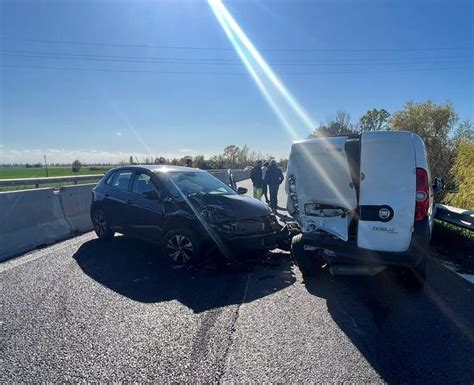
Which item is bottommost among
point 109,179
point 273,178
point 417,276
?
point 417,276

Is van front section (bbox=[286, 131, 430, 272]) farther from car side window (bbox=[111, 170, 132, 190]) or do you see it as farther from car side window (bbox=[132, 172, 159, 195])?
car side window (bbox=[111, 170, 132, 190])

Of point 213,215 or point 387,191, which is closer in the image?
point 387,191

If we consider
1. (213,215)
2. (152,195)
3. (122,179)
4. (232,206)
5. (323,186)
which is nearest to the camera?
(323,186)

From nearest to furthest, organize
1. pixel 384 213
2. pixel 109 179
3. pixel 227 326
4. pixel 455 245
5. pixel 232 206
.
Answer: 1. pixel 227 326
2. pixel 384 213
3. pixel 232 206
4. pixel 455 245
5. pixel 109 179

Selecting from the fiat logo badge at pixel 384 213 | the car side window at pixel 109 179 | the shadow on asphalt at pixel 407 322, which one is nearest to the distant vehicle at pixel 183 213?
the car side window at pixel 109 179

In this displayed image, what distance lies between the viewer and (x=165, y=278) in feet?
16.8

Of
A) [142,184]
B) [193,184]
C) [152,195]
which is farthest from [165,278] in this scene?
[142,184]

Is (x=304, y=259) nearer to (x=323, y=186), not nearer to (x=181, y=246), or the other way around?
(x=323, y=186)

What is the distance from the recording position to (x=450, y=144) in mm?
18000

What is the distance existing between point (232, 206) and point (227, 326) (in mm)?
2634

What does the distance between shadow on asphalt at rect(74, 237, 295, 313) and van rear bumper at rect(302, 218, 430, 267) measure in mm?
860

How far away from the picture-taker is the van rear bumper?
4215 mm

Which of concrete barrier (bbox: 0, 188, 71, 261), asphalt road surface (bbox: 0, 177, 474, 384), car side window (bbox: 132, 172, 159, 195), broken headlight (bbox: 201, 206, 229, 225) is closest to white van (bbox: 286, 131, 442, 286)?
asphalt road surface (bbox: 0, 177, 474, 384)

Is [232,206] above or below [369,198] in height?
below
